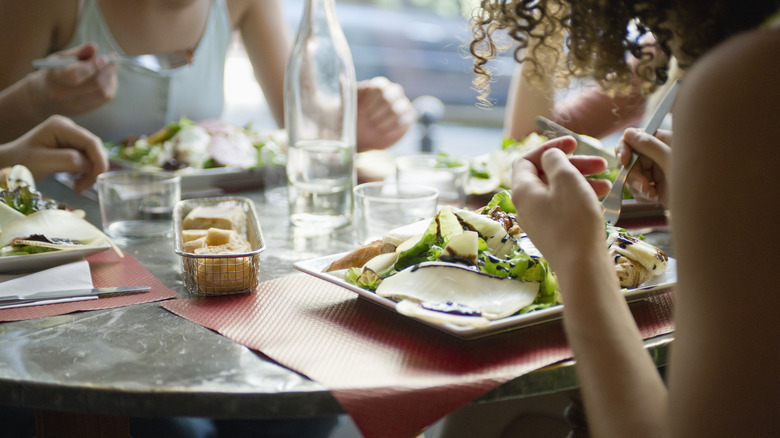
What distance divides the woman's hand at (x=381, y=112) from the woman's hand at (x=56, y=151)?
84 cm

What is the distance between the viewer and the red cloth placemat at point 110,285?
946 millimetres

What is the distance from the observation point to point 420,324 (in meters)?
0.90

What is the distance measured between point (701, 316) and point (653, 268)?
0.39m

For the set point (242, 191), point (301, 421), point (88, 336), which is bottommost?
point (301, 421)

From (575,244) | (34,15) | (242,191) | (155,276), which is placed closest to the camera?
(575,244)

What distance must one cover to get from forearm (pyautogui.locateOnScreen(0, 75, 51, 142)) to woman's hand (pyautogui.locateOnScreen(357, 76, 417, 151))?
3.21 ft

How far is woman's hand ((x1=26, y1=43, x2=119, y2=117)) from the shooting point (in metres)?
1.80

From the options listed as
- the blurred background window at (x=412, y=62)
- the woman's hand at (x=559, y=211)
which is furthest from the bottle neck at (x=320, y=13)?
the blurred background window at (x=412, y=62)

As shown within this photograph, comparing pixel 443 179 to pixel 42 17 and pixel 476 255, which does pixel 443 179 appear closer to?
pixel 476 255

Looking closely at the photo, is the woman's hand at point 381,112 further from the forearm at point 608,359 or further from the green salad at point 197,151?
the forearm at point 608,359

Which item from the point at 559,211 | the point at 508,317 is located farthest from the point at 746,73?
the point at 508,317

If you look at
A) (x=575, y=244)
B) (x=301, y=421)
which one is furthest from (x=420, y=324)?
(x=301, y=421)

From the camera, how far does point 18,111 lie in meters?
2.00

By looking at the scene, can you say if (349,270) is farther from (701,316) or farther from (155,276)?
(701,316)
